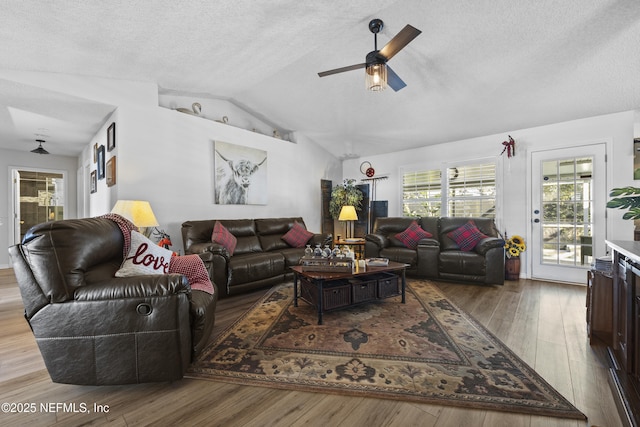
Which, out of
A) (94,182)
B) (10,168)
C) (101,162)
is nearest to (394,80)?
(101,162)

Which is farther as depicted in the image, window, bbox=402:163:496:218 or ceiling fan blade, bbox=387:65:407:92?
window, bbox=402:163:496:218

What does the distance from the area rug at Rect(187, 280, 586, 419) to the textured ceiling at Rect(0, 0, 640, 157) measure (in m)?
2.71

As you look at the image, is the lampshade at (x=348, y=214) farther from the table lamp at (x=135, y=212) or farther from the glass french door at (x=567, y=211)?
the table lamp at (x=135, y=212)

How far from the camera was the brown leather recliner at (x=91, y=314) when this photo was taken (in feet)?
4.80

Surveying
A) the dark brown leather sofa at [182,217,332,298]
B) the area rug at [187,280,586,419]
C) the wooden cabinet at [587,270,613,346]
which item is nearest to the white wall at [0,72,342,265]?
the dark brown leather sofa at [182,217,332,298]

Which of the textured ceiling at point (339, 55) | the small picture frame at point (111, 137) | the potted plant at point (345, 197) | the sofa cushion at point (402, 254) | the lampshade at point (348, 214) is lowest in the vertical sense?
the sofa cushion at point (402, 254)

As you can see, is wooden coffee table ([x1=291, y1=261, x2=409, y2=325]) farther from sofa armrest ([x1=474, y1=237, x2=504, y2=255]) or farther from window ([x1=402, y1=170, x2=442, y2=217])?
window ([x1=402, y1=170, x2=442, y2=217])

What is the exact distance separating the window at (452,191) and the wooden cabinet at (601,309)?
8.94ft

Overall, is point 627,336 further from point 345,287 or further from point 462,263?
point 462,263

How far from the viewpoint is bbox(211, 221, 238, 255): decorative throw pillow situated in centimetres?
367

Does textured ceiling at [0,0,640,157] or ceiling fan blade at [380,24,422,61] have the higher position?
textured ceiling at [0,0,640,157]

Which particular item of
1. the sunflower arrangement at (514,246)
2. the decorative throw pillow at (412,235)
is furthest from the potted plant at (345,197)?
the sunflower arrangement at (514,246)

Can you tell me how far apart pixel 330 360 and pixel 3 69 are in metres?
4.09

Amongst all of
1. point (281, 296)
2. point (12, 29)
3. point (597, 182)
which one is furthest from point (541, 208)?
point (12, 29)
